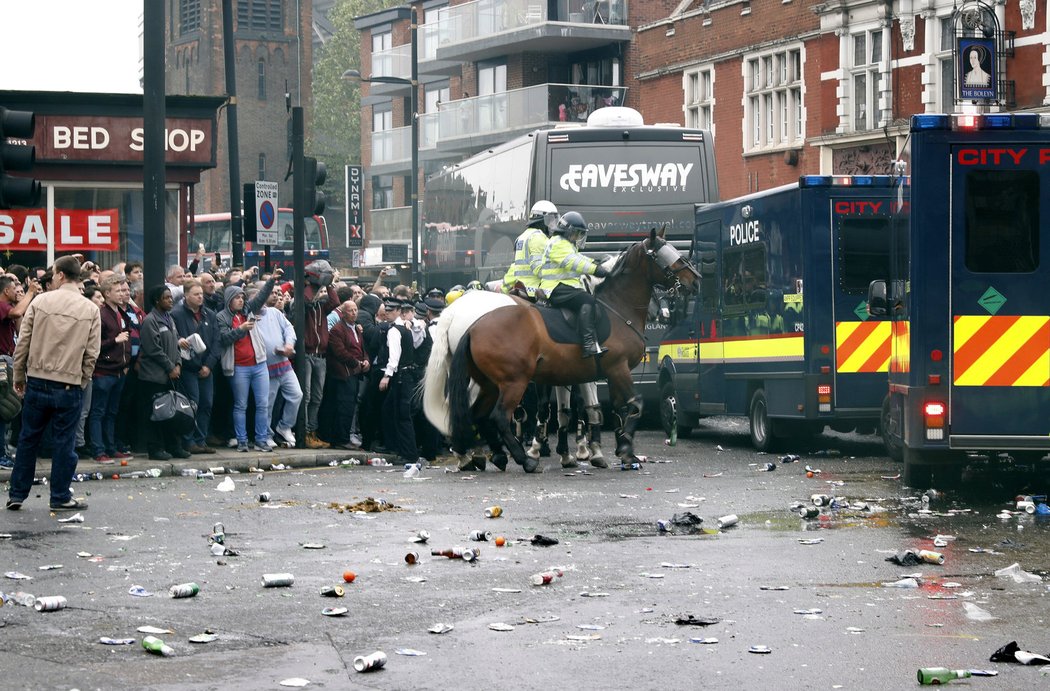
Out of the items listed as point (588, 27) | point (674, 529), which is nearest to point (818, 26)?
point (588, 27)

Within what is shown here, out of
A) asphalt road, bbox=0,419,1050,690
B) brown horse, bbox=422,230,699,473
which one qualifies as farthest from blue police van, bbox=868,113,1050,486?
brown horse, bbox=422,230,699,473

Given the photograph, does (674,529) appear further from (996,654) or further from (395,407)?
(395,407)

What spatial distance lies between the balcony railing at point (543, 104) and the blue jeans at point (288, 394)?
3354cm

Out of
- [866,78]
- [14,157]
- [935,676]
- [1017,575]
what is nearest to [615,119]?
[14,157]

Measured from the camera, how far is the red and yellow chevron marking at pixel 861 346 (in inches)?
722

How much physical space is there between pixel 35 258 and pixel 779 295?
1199 centimetres

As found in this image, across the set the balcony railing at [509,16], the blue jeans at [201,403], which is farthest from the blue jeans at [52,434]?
the balcony railing at [509,16]

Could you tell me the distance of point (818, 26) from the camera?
42.6 meters

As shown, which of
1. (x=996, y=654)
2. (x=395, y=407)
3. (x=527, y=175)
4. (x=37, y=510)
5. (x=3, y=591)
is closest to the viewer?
(x=996, y=654)

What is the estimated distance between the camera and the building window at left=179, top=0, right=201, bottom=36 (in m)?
96.4

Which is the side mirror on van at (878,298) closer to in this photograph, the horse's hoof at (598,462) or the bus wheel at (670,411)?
the horse's hoof at (598,462)

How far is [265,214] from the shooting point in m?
23.5

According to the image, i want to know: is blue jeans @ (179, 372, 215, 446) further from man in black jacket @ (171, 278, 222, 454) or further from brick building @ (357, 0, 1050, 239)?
brick building @ (357, 0, 1050, 239)

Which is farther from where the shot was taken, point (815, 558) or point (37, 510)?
point (37, 510)
